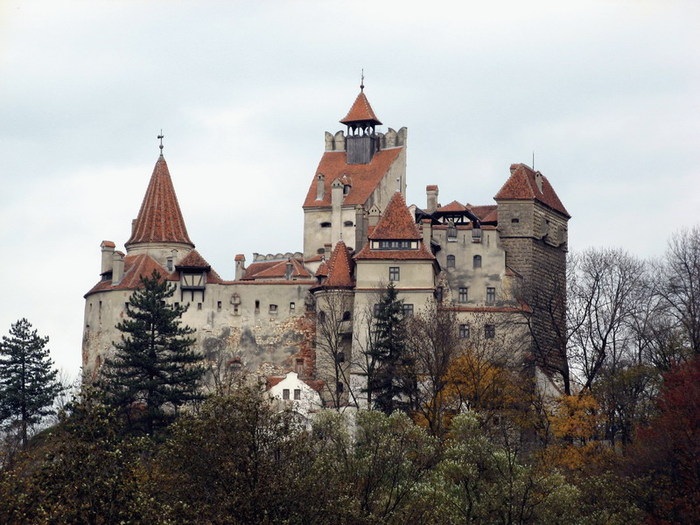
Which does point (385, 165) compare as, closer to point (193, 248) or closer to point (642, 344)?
point (193, 248)

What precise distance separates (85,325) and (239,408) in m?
51.9

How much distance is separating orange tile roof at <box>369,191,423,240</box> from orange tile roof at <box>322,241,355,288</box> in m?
2.73

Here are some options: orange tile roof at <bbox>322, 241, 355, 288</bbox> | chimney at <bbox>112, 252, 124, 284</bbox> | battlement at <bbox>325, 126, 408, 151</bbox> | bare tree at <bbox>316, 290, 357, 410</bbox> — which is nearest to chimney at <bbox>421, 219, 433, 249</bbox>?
orange tile roof at <bbox>322, 241, 355, 288</bbox>

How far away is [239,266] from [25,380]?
1659cm

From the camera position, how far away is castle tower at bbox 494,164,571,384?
83812mm

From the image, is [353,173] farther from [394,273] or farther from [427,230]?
[394,273]

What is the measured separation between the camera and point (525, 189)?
8725 cm

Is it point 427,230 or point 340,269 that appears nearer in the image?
point 340,269

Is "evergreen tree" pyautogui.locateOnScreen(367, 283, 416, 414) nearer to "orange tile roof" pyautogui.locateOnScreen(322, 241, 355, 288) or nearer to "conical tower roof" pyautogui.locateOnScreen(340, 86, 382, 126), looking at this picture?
"orange tile roof" pyautogui.locateOnScreen(322, 241, 355, 288)

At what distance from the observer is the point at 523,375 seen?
7850 cm

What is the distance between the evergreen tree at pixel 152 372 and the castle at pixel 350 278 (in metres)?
7.88

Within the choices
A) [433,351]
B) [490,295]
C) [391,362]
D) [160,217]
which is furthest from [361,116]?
[391,362]

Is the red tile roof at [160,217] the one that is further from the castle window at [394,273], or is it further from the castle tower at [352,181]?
the castle window at [394,273]

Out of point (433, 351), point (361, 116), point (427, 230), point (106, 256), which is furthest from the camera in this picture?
point (361, 116)
